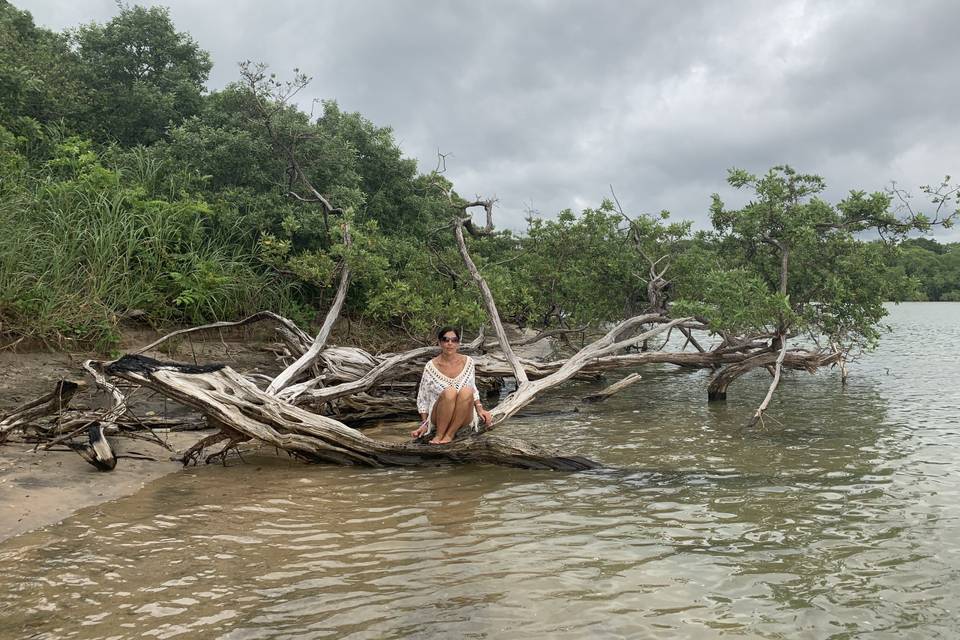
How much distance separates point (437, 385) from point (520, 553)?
2.88 metres

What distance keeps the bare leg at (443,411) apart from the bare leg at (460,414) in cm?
4

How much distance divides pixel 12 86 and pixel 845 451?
17299 millimetres

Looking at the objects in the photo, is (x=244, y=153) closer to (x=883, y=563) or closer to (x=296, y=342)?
(x=296, y=342)

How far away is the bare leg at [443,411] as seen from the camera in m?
7.44

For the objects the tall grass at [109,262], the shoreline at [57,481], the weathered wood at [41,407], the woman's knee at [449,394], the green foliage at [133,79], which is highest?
the green foliage at [133,79]

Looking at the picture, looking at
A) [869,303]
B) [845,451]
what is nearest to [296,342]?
[845,451]

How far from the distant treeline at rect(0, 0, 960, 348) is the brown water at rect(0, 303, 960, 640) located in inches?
160

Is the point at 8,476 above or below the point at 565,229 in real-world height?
below

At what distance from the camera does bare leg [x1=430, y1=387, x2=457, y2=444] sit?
7.44 m

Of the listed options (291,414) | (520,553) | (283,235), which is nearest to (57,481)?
(291,414)

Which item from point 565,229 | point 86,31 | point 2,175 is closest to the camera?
point 2,175

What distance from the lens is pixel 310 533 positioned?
5.43 m

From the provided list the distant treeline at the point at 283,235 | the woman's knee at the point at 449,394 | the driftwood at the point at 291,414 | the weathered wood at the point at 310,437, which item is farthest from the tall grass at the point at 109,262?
the woman's knee at the point at 449,394

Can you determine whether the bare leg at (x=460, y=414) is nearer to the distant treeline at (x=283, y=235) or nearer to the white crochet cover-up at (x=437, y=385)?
the white crochet cover-up at (x=437, y=385)
